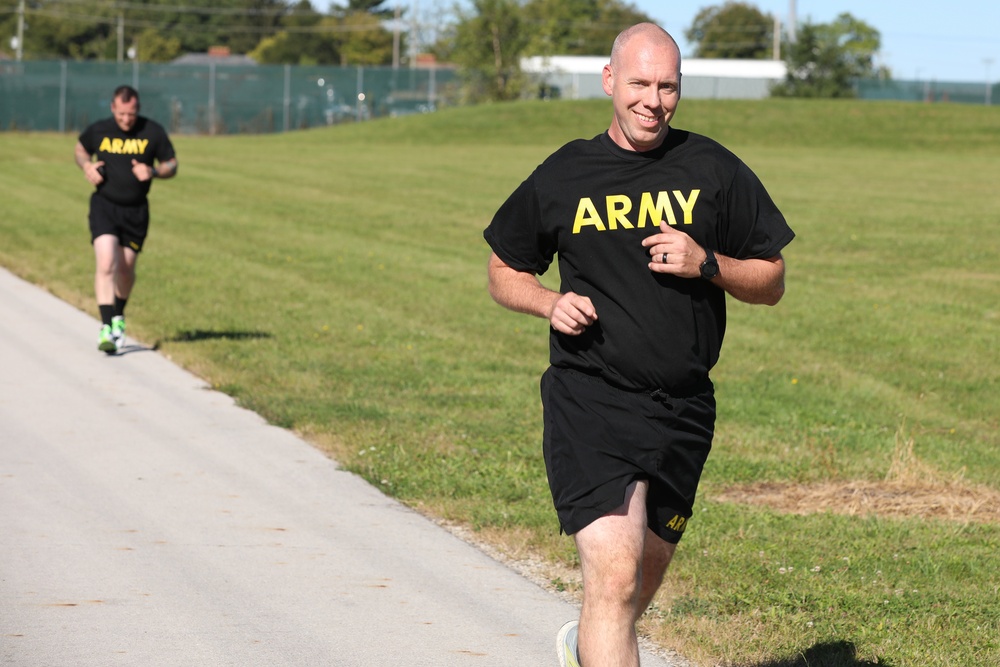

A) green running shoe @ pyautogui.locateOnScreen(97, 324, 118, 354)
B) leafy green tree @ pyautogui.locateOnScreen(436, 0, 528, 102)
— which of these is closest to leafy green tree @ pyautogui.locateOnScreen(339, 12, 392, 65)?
leafy green tree @ pyautogui.locateOnScreen(436, 0, 528, 102)

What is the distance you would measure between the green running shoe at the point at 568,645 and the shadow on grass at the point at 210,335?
339 inches

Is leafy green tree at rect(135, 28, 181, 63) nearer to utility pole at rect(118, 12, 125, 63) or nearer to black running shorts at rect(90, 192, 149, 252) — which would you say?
utility pole at rect(118, 12, 125, 63)

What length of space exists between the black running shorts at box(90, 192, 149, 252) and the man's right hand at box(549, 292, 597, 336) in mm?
8315

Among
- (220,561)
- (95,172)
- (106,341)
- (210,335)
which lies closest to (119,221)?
(95,172)

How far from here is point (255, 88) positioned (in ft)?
211

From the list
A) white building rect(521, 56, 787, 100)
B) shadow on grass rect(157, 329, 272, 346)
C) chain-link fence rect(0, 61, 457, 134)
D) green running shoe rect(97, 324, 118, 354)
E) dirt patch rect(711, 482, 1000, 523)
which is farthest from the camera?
white building rect(521, 56, 787, 100)

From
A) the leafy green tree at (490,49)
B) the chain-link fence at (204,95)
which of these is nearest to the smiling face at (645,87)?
the chain-link fence at (204,95)

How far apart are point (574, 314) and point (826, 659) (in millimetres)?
1861

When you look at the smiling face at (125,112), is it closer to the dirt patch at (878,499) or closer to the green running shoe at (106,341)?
the green running shoe at (106,341)

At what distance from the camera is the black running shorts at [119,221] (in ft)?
38.7

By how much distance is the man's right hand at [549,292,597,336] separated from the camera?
4.01 meters

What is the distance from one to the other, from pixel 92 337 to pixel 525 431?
506 cm

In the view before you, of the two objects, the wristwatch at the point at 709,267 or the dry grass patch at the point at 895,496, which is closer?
the wristwatch at the point at 709,267

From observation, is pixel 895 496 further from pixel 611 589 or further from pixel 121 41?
pixel 121 41
